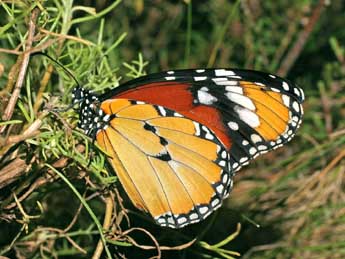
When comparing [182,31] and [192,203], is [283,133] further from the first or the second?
[182,31]

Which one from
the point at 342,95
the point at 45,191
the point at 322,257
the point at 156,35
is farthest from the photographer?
the point at 156,35

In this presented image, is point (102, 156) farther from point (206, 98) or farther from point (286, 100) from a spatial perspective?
point (286, 100)

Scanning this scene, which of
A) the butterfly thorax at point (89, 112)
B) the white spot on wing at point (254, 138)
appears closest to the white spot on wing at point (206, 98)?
the white spot on wing at point (254, 138)

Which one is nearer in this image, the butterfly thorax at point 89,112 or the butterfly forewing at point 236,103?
the butterfly thorax at point 89,112

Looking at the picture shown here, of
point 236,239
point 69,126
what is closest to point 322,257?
point 236,239

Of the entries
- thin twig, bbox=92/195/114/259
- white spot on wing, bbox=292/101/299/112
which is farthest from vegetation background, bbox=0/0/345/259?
white spot on wing, bbox=292/101/299/112

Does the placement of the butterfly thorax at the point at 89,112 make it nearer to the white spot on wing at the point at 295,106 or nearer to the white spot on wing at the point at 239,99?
the white spot on wing at the point at 239,99

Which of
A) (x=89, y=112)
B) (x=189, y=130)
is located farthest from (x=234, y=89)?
(x=89, y=112)
